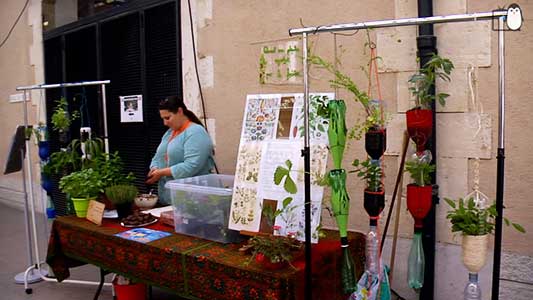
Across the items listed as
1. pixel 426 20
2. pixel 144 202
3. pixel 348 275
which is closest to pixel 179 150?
pixel 144 202

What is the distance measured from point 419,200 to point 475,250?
27 cm

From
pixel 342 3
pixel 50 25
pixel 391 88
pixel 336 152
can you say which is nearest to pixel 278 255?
pixel 336 152

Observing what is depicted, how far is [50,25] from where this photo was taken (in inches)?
229

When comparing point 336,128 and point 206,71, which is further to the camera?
point 206,71

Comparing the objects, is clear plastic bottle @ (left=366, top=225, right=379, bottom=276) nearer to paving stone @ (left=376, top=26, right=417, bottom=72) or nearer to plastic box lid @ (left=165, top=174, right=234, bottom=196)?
plastic box lid @ (left=165, top=174, right=234, bottom=196)

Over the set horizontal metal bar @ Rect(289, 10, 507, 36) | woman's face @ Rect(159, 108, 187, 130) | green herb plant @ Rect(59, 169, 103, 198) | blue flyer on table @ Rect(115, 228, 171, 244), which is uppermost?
horizontal metal bar @ Rect(289, 10, 507, 36)

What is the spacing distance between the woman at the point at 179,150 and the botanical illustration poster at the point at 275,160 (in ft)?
2.53

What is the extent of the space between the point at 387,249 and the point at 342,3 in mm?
1542

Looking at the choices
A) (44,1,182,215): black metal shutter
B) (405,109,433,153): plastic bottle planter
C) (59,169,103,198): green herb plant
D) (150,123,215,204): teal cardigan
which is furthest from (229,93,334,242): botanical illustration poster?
(44,1,182,215): black metal shutter

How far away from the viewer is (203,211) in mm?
2365

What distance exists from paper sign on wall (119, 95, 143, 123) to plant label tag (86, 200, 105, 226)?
64.2 inches

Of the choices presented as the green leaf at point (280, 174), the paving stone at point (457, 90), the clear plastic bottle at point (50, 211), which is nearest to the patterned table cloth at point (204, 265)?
the green leaf at point (280, 174)

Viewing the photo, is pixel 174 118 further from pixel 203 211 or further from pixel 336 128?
pixel 336 128

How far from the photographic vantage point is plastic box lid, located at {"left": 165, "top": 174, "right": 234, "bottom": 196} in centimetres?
231
